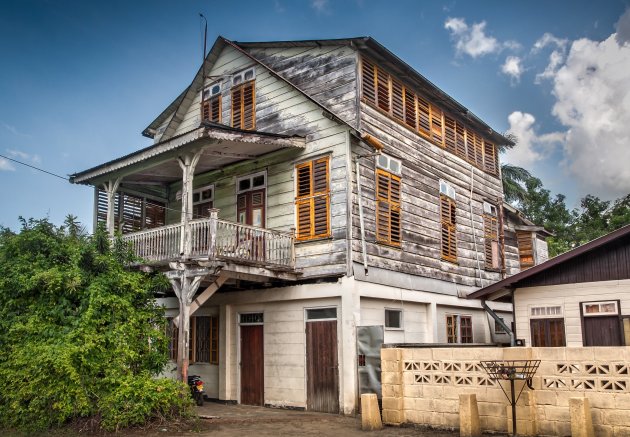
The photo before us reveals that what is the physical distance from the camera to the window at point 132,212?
58.2ft

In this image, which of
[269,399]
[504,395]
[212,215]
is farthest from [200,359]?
[504,395]

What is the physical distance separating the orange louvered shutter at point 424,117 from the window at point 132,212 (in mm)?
8285

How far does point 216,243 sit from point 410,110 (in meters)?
8.10

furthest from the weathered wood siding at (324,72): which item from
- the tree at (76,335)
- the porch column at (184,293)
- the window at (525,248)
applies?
the window at (525,248)

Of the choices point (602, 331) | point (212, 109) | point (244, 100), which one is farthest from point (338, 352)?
point (212, 109)

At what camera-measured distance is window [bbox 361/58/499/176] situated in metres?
16.7

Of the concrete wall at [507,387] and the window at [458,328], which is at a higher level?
the window at [458,328]

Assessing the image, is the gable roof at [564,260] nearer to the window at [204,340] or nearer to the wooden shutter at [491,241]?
the wooden shutter at [491,241]

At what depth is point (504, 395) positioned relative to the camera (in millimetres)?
10438

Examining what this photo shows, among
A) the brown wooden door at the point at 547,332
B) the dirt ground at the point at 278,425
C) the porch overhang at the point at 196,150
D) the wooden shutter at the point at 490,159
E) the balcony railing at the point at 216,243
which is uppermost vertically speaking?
the wooden shutter at the point at 490,159

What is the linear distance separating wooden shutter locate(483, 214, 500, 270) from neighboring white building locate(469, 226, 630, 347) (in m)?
6.62

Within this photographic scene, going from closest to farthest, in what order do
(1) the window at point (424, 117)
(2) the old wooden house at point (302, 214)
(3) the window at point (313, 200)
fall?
1. (2) the old wooden house at point (302, 214)
2. (3) the window at point (313, 200)
3. (1) the window at point (424, 117)

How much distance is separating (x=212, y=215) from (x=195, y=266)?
1.19 meters

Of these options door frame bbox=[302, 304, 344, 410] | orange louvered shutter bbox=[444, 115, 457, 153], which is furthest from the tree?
orange louvered shutter bbox=[444, 115, 457, 153]
